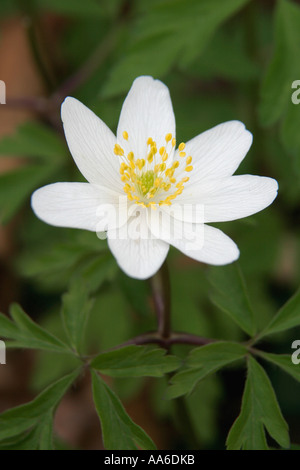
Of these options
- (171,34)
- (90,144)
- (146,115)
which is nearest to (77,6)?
(171,34)

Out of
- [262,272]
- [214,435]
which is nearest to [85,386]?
[214,435]

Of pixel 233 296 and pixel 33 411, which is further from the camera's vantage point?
pixel 233 296

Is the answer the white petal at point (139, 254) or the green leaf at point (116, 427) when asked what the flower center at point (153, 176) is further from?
the green leaf at point (116, 427)

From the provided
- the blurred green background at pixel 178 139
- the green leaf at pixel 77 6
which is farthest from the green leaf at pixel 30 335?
the green leaf at pixel 77 6

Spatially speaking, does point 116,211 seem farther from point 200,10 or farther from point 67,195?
point 200,10

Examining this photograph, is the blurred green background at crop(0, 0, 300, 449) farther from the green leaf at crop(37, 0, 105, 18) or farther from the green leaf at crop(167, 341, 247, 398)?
the green leaf at crop(167, 341, 247, 398)

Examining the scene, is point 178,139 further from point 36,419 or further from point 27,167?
point 36,419
